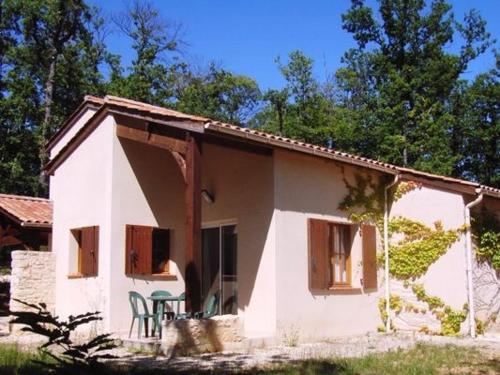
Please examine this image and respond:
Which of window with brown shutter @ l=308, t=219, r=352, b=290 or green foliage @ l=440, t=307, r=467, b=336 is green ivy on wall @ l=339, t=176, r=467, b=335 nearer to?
green foliage @ l=440, t=307, r=467, b=336

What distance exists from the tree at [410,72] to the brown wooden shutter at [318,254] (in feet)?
53.4

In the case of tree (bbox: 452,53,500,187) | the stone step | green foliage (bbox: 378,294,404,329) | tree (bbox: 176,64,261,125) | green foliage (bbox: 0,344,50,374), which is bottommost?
the stone step

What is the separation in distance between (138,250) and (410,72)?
2183 centimetres

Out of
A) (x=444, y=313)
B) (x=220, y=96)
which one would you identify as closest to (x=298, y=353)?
(x=444, y=313)

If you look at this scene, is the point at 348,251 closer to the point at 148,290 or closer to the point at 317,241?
the point at 317,241

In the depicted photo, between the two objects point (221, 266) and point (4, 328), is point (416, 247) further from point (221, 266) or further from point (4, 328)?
point (4, 328)

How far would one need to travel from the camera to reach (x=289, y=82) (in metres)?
34.9

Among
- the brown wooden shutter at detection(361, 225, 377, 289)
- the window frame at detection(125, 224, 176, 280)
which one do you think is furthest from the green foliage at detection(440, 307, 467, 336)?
the window frame at detection(125, 224, 176, 280)

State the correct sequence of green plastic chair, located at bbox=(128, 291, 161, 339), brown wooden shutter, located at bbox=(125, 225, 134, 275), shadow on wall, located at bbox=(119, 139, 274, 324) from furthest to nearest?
brown wooden shutter, located at bbox=(125, 225, 134, 275)
shadow on wall, located at bbox=(119, 139, 274, 324)
green plastic chair, located at bbox=(128, 291, 161, 339)

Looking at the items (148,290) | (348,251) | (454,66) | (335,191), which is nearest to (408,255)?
(348,251)

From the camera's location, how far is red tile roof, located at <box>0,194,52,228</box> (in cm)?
1579

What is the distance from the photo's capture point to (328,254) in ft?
40.5

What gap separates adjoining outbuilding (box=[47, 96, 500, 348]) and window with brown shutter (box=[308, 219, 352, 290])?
0.03 m

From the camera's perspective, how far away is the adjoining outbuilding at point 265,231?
11.4 meters
